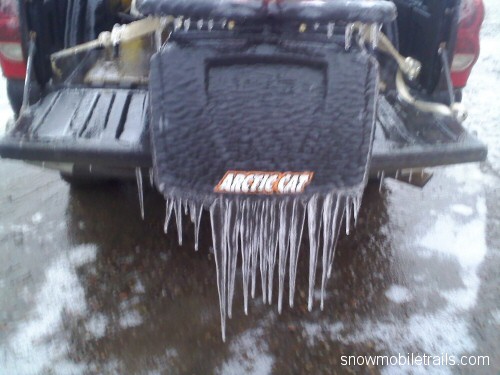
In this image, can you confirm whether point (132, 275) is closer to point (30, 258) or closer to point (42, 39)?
point (30, 258)

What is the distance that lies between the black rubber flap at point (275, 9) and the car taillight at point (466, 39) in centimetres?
105

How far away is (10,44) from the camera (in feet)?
8.45

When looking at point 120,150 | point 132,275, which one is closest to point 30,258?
point 132,275

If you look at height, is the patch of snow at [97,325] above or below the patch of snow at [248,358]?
above

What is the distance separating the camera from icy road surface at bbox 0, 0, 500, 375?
2.16m

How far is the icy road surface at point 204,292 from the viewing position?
7.09 ft

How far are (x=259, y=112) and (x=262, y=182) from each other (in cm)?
24

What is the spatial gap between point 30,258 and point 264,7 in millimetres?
1840

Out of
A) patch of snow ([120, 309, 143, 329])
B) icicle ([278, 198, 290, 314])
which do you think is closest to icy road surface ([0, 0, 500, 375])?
patch of snow ([120, 309, 143, 329])

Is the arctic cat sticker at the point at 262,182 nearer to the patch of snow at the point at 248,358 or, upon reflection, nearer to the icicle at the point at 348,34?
the icicle at the point at 348,34

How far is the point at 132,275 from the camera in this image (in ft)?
8.44

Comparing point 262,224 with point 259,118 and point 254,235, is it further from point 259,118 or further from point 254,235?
point 259,118

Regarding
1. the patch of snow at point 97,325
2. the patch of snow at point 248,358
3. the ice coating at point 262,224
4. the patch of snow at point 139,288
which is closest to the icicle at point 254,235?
the ice coating at point 262,224

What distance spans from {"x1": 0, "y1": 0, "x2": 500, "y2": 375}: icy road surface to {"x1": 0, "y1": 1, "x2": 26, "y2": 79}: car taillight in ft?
2.74
